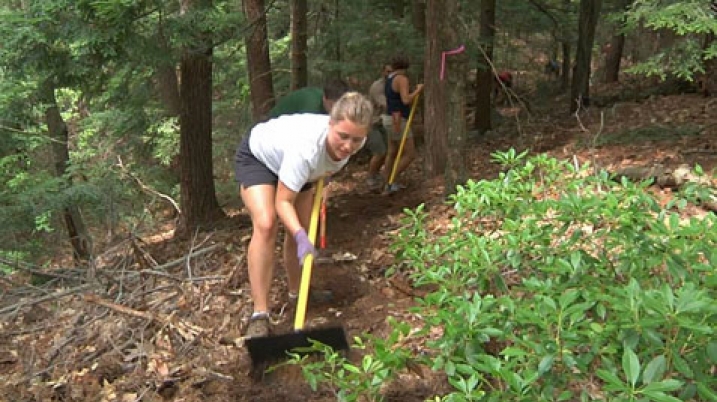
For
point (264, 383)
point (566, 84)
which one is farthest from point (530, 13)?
point (264, 383)

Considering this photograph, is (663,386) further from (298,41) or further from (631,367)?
(298,41)

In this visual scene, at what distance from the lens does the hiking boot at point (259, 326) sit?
3742 millimetres

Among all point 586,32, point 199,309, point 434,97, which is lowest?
Result: point 199,309

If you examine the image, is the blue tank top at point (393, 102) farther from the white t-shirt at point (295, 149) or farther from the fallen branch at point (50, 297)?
the fallen branch at point (50, 297)

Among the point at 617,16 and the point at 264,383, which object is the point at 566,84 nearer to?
the point at 617,16

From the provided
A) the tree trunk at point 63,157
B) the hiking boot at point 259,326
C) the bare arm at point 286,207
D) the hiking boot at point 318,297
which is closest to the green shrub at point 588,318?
the bare arm at point 286,207

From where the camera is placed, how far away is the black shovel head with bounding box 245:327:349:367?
10.8 feet

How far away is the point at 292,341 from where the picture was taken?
10.8ft

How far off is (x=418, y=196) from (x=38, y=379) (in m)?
4.58

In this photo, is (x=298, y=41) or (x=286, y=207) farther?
(x=298, y=41)

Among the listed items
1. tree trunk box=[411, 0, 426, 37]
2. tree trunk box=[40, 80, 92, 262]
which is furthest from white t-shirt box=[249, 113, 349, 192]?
tree trunk box=[40, 80, 92, 262]

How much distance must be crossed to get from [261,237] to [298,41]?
542cm

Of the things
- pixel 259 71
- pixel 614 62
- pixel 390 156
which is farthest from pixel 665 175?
pixel 614 62

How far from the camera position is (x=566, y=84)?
59.2 feet
